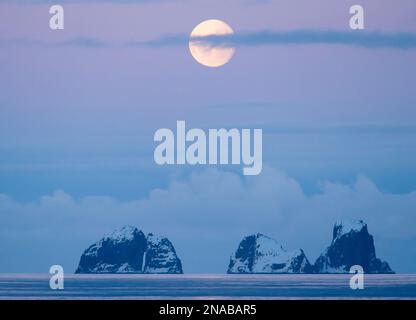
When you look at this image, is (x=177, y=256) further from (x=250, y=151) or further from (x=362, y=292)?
(x=362, y=292)

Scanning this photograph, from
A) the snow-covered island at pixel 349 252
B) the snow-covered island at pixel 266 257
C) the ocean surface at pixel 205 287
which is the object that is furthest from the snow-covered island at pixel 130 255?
the snow-covered island at pixel 349 252

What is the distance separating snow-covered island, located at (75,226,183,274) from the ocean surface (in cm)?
5

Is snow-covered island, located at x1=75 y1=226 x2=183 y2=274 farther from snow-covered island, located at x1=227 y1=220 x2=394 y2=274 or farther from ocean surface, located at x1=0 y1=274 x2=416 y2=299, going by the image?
snow-covered island, located at x1=227 y1=220 x2=394 y2=274

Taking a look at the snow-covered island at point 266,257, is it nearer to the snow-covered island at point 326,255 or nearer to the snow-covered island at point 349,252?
the snow-covered island at point 326,255

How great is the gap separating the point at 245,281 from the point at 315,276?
0.40 meters

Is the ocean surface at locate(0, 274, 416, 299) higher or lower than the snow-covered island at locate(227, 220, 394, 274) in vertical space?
lower

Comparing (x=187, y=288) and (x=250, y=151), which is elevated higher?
(x=250, y=151)

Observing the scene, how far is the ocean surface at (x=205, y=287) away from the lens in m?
3.95

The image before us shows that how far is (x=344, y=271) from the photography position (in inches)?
157

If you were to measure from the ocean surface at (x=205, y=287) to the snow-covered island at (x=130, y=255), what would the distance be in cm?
5

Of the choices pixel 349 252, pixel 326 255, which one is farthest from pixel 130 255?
pixel 349 252

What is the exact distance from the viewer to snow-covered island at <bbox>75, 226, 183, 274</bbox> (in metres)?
3.95

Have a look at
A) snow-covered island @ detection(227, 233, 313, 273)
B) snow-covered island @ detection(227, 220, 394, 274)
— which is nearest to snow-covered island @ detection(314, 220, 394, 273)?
snow-covered island @ detection(227, 220, 394, 274)
